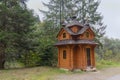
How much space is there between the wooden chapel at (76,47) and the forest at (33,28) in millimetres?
3739

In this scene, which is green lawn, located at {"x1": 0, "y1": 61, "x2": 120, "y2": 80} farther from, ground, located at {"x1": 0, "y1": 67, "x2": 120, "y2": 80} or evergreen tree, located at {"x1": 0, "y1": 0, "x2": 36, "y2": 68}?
evergreen tree, located at {"x1": 0, "y1": 0, "x2": 36, "y2": 68}

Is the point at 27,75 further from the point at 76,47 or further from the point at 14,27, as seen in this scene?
the point at 14,27

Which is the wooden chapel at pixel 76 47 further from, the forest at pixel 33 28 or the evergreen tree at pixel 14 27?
the evergreen tree at pixel 14 27

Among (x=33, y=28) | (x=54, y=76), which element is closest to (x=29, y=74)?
(x=54, y=76)

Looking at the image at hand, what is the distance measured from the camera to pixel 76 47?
2203 cm

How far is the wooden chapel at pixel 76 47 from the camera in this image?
70.5 ft

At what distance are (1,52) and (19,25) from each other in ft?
12.3

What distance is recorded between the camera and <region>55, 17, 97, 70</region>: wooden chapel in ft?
70.5

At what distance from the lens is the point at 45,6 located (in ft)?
102

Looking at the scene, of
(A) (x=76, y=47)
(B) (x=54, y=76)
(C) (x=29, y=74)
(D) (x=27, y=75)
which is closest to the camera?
(B) (x=54, y=76)

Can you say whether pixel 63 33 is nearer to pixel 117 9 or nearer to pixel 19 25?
pixel 19 25

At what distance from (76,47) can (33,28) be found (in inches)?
243

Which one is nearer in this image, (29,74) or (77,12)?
(29,74)

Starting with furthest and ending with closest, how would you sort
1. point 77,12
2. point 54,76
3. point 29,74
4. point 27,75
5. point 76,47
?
1. point 77,12
2. point 76,47
3. point 29,74
4. point 27,75
5. point 54,76
